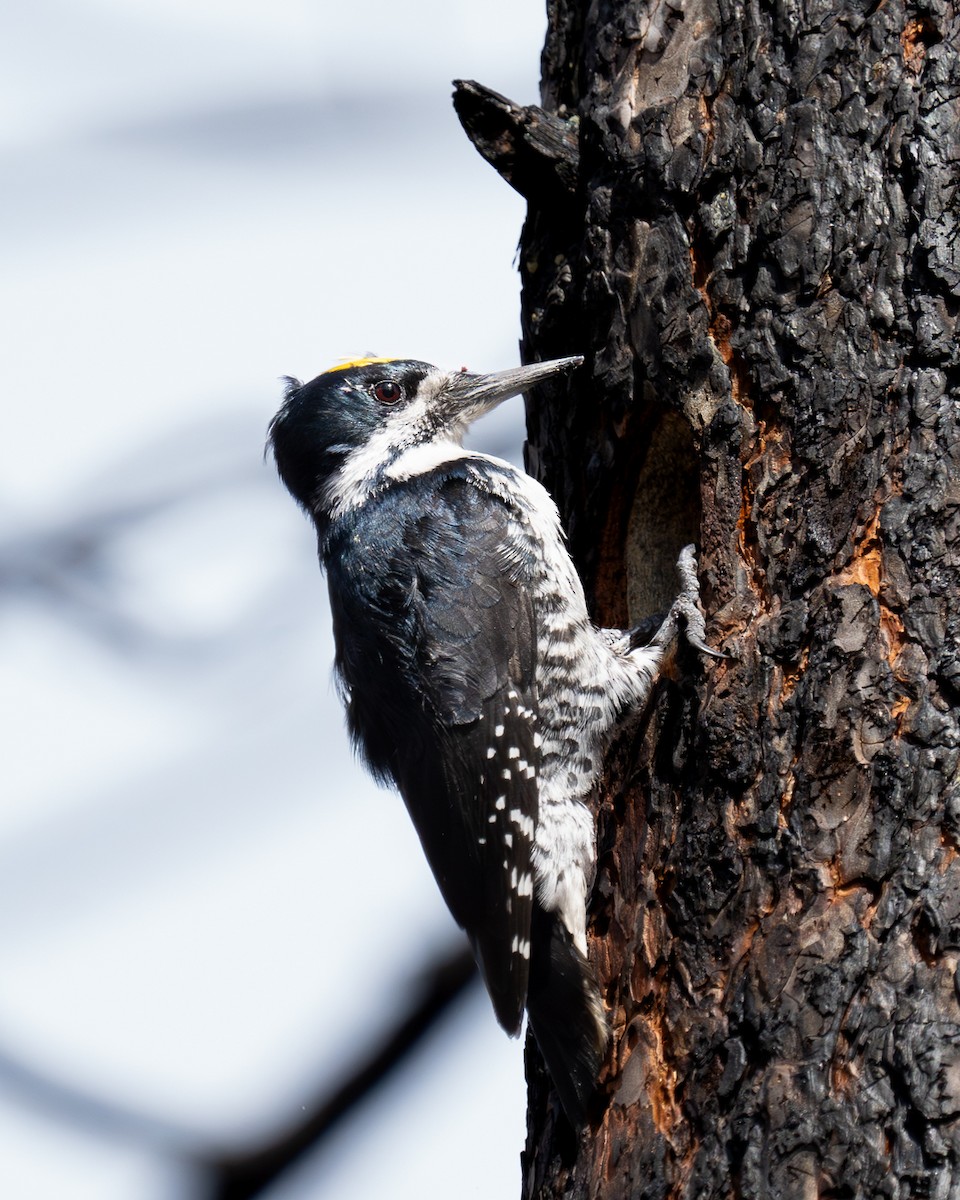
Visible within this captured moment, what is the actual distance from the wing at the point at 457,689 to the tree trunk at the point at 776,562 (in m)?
0.33

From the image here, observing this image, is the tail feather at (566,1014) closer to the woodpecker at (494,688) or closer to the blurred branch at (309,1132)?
the woodpecker at (494,688)

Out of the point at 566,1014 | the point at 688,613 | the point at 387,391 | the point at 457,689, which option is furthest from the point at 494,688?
the point at 387,391

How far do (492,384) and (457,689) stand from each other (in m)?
1.02

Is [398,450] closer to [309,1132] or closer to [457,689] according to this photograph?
[457,689]

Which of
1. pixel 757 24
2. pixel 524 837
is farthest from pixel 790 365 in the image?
pixel 524 837

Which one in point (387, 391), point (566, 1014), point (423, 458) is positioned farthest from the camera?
point (387, 391)

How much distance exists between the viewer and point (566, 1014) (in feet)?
10.7

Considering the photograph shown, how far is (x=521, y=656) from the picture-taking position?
3.94m

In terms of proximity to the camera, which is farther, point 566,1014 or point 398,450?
point 398,450

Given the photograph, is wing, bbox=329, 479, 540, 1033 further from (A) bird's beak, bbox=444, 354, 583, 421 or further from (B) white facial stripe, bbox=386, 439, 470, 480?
(A) bird's beak, bbox=444, 354, 583, 421

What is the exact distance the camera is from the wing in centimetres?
372

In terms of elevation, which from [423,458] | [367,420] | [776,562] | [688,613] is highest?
[367,420]

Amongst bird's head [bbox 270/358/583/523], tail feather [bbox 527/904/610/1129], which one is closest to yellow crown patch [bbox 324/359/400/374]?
bird's head [bbox 270/358/583/523]

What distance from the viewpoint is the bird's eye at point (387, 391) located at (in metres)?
4.62
